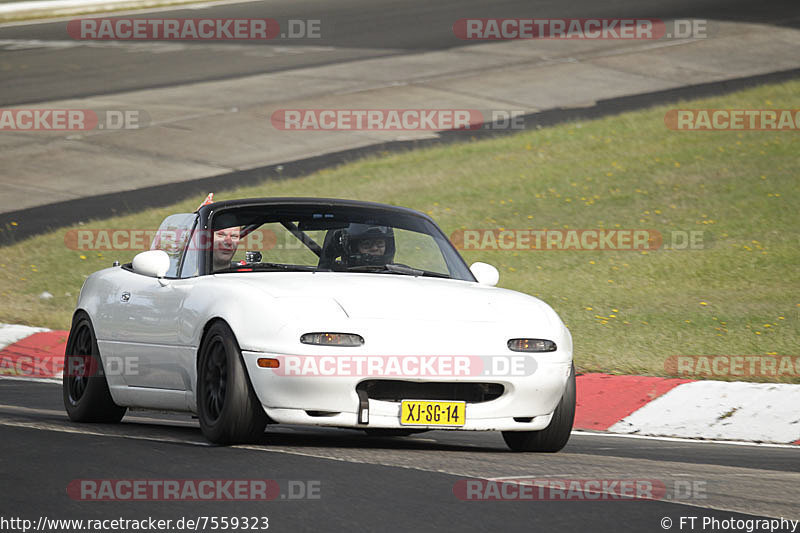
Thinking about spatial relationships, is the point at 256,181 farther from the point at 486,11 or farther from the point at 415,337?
the point at 486,11

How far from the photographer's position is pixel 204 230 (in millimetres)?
8094

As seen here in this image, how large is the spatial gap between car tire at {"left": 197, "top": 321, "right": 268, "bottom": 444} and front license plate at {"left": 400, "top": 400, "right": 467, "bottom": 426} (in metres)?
0.73

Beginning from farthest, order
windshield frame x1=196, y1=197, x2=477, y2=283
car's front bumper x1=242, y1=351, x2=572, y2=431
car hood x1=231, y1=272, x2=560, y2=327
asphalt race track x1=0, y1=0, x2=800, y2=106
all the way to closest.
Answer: asphalt race track x1=0, y1=0, x2=800, y2=106, windshield frame x1=196, y1=197, x2=477, y2=283, car hood x1=231, y1=272, x2=560, y2=327, car's front bumper x1=242, y1=351, x2=572, y2=431

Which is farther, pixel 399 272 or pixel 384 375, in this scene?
pixel 399 272

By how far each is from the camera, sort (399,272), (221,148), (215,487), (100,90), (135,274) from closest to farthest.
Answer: (215,487), (399,272), (135,274), (221,148), (100,90)

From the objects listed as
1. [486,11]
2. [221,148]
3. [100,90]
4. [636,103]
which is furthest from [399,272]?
[486,11]

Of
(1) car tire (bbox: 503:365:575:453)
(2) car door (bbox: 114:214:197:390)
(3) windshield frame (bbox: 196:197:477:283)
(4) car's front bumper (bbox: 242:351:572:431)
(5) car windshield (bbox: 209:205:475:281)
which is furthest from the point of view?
(3) windshield frame (bbox: 196:197:477:283)

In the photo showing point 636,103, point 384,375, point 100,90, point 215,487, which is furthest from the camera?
point 100,90

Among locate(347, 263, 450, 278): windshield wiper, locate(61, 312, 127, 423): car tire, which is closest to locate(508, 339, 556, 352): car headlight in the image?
locate(347, 263, 450, 278): windshield wiper

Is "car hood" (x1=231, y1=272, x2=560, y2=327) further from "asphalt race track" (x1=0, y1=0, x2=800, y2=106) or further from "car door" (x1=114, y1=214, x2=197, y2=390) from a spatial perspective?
"asphalt race track" (x1=0, y1=0, x2=800, y2=106)

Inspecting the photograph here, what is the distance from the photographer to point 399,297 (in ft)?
23.2

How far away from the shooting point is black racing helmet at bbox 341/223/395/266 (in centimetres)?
800

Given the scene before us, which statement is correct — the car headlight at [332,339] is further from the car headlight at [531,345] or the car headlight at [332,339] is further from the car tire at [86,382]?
the car tire at [86,382]

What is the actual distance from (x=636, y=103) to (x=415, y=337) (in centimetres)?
1811
